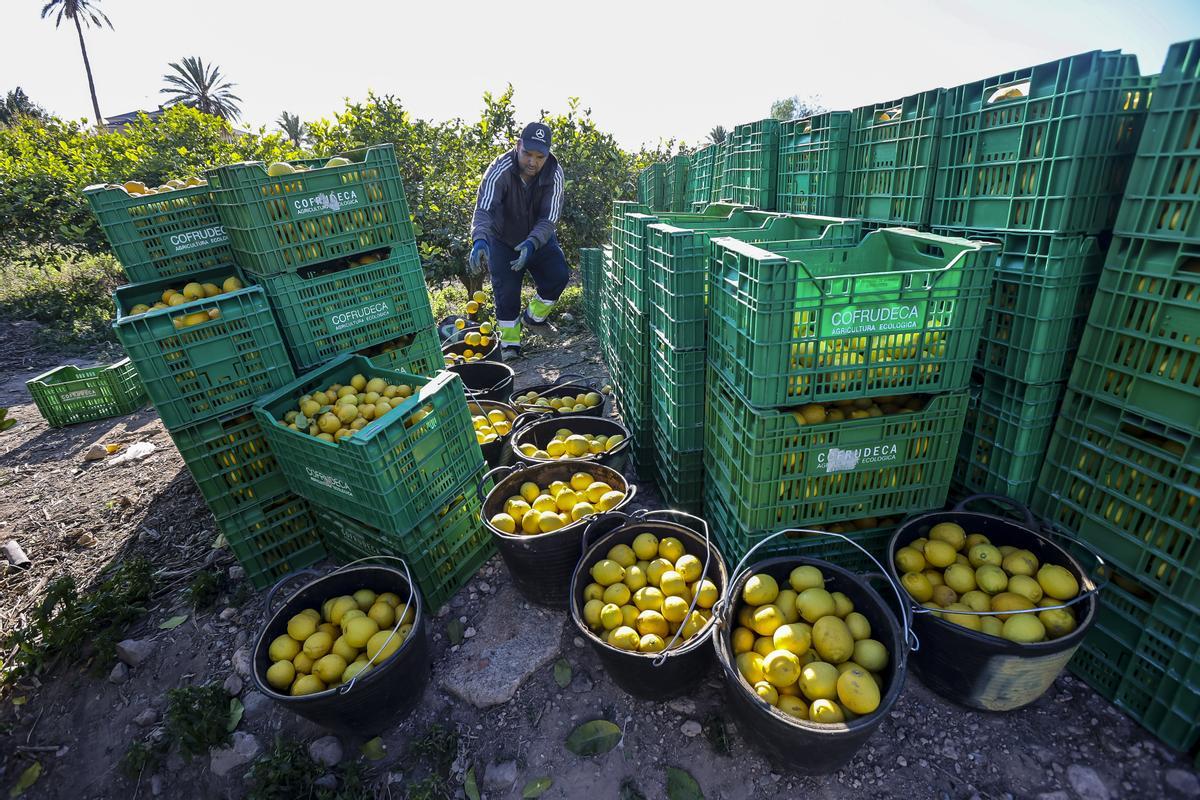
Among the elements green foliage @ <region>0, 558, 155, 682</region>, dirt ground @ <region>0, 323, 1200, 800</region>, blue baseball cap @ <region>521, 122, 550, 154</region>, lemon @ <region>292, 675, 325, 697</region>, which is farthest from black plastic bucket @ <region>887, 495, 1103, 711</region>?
blue baseball cap @ <region>521, 122, 550, 154</region>

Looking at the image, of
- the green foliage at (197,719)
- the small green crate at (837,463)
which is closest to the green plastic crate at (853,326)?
the small green crate at (837,463)

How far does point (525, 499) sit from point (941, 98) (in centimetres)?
367

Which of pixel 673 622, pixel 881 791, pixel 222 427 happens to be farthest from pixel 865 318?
pixel 222 427

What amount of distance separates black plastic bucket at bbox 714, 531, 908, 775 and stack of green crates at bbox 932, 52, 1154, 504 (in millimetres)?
1178

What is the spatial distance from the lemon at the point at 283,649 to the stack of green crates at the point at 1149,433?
420cm

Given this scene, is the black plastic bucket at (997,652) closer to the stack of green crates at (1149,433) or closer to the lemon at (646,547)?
the stack of green crates at (1149,433)

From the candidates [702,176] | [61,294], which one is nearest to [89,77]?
[61,294]

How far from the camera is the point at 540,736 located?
112 inches

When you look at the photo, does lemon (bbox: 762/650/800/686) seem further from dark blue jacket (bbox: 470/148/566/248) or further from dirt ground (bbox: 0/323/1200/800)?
dark blue jacket (bbox: 470/148/566/248)

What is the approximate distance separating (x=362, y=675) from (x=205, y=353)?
87.9 inches

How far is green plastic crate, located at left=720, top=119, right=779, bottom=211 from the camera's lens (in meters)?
5.70

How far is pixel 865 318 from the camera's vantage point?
2.61 m

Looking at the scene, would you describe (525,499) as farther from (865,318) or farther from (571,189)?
(571,189)

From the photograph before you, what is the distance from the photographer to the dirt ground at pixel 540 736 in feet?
8.23
